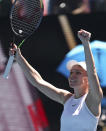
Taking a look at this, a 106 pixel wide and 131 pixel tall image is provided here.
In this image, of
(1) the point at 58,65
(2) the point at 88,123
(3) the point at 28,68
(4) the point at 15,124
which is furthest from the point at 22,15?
(4) the point at 15,124

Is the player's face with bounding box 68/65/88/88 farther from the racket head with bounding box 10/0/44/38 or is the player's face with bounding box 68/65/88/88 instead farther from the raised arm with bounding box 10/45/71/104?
the racket head with bounding box 10/0/44/38

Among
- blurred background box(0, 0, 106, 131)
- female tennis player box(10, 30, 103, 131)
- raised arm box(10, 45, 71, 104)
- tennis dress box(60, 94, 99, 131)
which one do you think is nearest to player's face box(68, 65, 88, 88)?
female tennis player box(10, 30, 103, 131)

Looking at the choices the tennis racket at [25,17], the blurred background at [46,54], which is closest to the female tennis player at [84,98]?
the tennis racket at [25,17]

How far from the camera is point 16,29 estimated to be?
4277 millimetres

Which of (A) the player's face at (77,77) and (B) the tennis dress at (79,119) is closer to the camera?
(B) the tennis dress at (79,119)

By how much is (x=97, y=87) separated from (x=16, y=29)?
1.15 metres

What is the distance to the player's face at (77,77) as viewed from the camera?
3.61 meters

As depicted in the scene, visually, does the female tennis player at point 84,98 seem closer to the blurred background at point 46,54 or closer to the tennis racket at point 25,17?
the tennis racket at point 25,17

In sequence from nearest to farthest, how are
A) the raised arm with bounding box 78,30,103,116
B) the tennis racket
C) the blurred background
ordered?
the raised arm with bounding box 78,30,103,116, the tennis racket, the blurred background

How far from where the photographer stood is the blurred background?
621cm

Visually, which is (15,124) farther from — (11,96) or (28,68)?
(28,68)

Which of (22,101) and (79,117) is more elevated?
(79,117)

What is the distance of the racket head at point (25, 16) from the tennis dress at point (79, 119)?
0.96m

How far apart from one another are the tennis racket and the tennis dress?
2.98 ft
